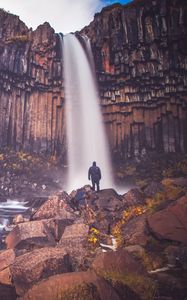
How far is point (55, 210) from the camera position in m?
14.9

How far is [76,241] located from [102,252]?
2091mm

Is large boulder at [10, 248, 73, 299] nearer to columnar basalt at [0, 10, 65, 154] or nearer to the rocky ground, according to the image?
the rocky ground

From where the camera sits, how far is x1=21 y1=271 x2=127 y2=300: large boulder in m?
6.52

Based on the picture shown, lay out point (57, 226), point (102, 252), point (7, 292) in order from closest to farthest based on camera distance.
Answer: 1. point (7, 292)
2. point (102, 252)
3. point (57, 226)

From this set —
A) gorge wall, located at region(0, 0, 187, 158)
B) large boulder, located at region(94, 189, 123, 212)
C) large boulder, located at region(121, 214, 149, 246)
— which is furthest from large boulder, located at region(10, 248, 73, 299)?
gorge wall, located at region(0, 0, 187, 158)

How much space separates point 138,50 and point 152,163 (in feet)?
38.1

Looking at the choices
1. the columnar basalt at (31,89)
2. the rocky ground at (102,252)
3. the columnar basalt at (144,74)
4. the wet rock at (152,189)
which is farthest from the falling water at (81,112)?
the rocky ground at (102,252)

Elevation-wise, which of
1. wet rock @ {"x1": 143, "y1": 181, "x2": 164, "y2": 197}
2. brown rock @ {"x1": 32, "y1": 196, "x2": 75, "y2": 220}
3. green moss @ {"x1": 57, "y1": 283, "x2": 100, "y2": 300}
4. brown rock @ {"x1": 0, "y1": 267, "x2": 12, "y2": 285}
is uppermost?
wet rock @ {"x1": 143, "y1": 181, "x2": 164, "y2": 197}

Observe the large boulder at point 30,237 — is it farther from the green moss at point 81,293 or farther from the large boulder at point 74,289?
the green moss at point 81,293

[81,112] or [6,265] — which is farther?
[81,112]

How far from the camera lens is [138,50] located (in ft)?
101

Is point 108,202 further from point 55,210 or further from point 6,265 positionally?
point 6,265

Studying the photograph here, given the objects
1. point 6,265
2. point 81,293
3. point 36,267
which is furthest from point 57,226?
point 81,293

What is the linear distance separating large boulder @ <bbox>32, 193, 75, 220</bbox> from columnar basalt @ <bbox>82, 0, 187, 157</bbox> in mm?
16954
